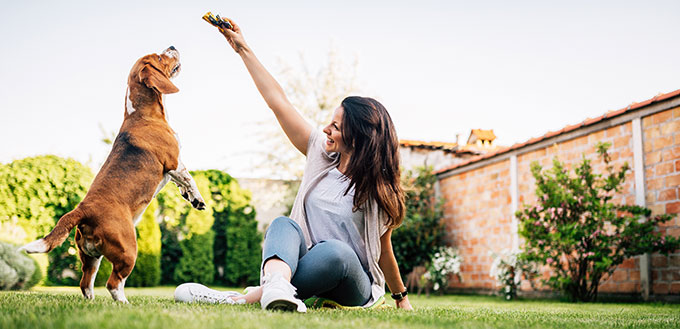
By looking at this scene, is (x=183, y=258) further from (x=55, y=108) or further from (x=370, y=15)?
(x=370, y=15)

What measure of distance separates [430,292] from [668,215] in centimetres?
464

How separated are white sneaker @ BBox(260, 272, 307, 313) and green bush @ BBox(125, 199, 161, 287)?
8150mm

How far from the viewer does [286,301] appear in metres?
2.29

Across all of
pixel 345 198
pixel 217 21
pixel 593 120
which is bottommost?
pixel 345 198

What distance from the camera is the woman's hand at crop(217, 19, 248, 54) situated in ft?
10.0

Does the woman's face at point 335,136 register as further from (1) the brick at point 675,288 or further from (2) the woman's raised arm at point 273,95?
(1) the brick at point 675,288

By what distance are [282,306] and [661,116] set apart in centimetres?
548

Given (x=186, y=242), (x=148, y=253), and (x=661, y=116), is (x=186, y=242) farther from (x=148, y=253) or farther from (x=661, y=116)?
(x=661, y=116)

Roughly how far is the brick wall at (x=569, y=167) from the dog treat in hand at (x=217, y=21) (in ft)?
16.6

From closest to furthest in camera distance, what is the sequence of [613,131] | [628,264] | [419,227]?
1. [628,264]
2. [613,131]
3. [419,227]

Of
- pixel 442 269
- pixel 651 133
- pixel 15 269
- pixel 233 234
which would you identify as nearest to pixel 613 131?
pixel 651 133

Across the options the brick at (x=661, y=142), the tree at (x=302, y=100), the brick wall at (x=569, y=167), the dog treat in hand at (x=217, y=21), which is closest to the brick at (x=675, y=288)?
the brick wall at (x=569, y=167)

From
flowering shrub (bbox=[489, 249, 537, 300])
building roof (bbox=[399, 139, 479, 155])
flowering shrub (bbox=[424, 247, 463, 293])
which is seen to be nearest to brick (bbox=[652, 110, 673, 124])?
flowering shrub (bbox=[489, 249, 537, 300])

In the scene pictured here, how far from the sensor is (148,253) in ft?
33.3
